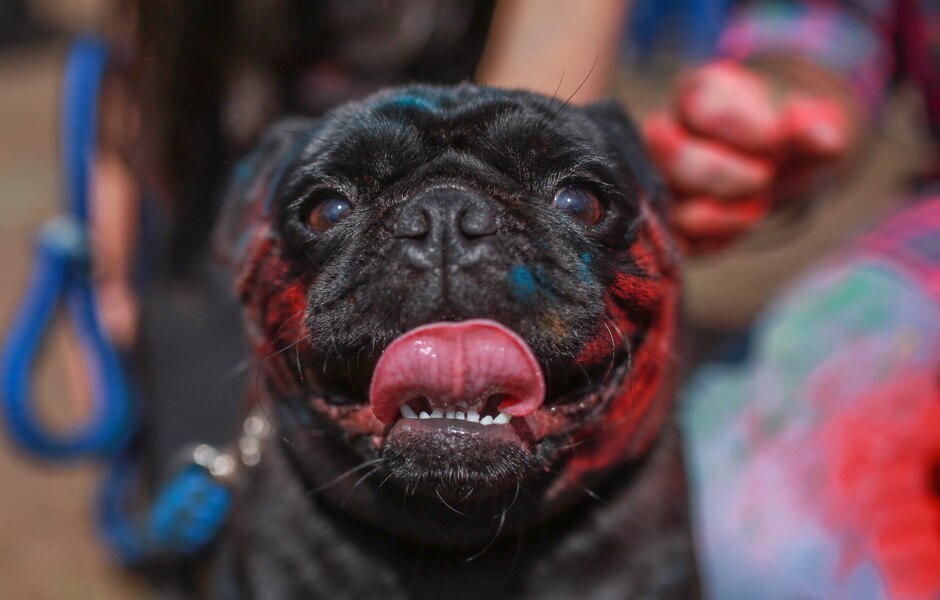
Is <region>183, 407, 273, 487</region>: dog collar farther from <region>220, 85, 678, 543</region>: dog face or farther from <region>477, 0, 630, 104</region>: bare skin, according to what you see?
<region>477, 0, 630, 104</region>: bare skin

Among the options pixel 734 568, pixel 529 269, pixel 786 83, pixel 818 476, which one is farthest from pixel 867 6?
pixel 529 269

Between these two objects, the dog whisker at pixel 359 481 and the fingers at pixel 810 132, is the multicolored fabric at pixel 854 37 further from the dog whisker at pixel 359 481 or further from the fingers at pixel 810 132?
the dog whisker at pixel 359 481

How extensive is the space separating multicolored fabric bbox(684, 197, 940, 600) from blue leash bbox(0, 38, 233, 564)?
3.80ft

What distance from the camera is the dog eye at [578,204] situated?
835mm

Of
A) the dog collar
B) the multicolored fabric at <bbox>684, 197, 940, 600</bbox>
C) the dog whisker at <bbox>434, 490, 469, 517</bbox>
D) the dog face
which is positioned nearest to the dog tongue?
the dog face

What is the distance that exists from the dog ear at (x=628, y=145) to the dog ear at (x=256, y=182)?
1.08 feet

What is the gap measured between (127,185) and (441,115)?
1.61 meters

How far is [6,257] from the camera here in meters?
4.07

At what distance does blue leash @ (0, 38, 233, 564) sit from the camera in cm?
180

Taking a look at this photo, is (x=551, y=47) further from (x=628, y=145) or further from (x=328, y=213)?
(x=328, y=213)

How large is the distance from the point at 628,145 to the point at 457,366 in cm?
43

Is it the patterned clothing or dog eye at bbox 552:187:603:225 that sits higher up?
dog eye at bbox 552:187:603:225

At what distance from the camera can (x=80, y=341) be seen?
1.90 meters

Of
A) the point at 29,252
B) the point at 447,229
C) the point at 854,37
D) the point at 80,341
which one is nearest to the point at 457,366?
the point at 447,229
